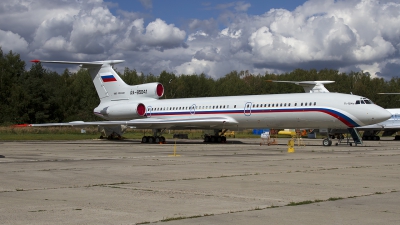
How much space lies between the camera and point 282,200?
969cm

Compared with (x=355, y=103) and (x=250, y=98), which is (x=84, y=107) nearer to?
(x=250, y=98)


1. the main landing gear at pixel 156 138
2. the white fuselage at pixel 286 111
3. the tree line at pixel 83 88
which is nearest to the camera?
the white fuselage at pixel 286 111

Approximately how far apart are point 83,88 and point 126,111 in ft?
192

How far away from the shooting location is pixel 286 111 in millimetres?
33125

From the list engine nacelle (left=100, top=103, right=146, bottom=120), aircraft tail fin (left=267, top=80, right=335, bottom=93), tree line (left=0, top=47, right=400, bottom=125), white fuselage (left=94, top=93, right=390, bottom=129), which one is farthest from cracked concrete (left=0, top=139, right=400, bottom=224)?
tree line (left=0, top=47, right=400, bottom=125)

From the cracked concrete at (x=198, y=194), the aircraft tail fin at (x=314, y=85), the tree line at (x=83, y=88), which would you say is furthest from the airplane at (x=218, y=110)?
the tree line at (x=83, y=88)

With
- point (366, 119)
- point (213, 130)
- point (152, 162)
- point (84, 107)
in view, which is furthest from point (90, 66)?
point (84, 107)

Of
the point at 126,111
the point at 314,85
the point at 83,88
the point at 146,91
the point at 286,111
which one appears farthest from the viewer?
the point at 83,88

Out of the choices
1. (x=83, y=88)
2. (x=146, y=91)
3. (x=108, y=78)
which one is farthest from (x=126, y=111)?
(x=83, y=88)

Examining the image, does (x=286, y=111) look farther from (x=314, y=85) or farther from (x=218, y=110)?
(x=314, y=85)

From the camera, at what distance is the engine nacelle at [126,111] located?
1577 inches

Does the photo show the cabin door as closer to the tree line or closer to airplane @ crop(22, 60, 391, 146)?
airplane @ crop(22, 60, 391, 146)

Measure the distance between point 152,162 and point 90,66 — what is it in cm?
2507

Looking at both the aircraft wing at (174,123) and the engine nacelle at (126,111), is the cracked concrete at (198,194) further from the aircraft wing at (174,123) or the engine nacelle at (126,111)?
the engine nacelle at (126,111)
